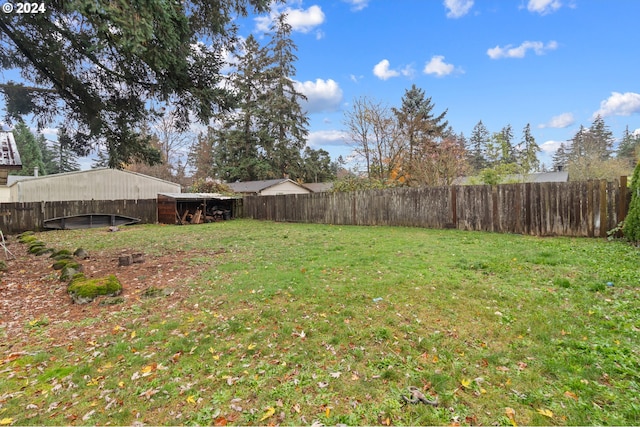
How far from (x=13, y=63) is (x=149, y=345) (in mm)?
7746

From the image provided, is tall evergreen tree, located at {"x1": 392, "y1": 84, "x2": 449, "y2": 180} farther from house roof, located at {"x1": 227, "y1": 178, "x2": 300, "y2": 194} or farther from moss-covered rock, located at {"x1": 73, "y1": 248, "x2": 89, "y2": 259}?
moss-covered rock, located at {"x1": 73, "y1": 248, "x2": 89, "y2": 259}

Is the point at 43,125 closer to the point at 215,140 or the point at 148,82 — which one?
the point at 148,82

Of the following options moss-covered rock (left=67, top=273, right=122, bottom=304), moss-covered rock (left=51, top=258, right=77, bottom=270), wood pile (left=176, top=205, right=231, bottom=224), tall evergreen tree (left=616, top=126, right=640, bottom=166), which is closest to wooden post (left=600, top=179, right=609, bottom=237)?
moss-covered rock (left=67, top=273, right=122, bottom=304)

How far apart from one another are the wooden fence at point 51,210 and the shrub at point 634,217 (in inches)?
736

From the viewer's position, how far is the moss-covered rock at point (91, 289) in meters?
4.70

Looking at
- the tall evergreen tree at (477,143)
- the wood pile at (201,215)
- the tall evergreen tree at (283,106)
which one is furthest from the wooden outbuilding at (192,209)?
the tall evergreen tree at (477,143)

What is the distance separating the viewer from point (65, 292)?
5.16m

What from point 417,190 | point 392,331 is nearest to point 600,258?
point 392,331

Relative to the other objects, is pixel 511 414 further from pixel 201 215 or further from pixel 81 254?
pixel 201 215

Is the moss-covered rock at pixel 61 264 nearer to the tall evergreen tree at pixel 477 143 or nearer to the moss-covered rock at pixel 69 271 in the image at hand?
the moss-covered rock at pixel 69 271

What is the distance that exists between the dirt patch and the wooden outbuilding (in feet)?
27.4

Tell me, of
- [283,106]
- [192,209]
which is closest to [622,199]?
[192,209]

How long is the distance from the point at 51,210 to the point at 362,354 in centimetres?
1688

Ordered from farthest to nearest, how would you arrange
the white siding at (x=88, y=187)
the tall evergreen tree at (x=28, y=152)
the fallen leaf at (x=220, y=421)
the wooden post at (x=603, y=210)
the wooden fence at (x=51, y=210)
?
the tall evergreen tree at (x=28, y=152) → the white siding at (x=88, y=187) → the wooden fence at (x=51, y=210) → the wooden post at (x=603, y=210) → the fallen leaf at (x=220, y=421)
